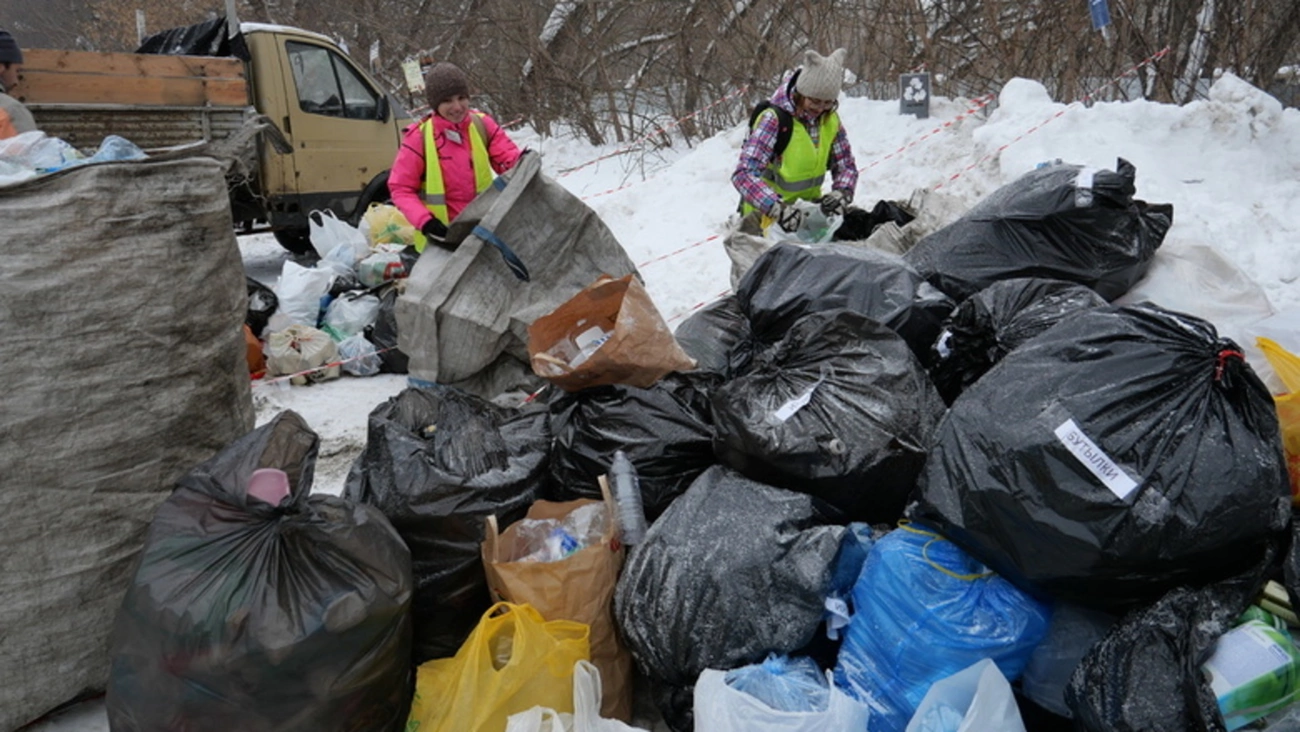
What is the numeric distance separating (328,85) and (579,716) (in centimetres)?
693

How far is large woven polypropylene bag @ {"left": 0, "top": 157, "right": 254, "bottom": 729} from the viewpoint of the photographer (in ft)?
7.26

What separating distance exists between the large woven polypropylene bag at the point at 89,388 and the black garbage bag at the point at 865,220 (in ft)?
8.88

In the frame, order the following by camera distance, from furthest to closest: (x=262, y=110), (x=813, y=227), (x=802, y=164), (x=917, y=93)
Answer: (x=262, y=110), (x=917, y=93), (x=802, y=164), (x=813, y=227)

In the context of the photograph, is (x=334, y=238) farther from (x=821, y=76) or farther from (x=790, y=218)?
(x=821, y=76)

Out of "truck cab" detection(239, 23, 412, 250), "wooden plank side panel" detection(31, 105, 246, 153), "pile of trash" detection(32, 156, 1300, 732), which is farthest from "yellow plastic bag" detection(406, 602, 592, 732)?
"truck cab" detection(239, 23, 412, 250)

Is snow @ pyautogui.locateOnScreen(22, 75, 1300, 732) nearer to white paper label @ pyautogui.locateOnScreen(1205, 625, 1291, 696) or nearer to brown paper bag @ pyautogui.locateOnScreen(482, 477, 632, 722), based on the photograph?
white paper label @ pyautogui.locateOnScreen(1205, 625, 1291, 696)

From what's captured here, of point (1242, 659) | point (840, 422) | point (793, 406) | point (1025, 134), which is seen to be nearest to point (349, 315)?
point (793, 406)

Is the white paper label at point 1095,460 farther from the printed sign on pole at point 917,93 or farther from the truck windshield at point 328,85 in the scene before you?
the truck windshield at point 328,85

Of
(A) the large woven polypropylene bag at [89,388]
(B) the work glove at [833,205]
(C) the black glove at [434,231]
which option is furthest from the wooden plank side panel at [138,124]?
(B) the work glove at [833,205]

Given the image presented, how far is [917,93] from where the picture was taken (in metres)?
6.68

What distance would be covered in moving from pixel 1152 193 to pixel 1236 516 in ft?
10.2

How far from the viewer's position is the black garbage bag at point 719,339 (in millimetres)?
3143

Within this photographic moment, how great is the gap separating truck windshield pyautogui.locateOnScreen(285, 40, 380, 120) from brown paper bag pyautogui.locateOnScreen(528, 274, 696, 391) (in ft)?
17.5

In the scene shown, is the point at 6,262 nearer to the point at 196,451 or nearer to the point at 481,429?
the point at 196,451
